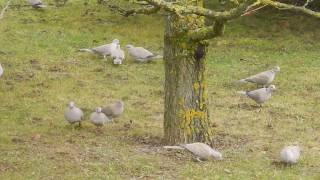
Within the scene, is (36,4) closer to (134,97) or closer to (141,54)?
(141,54)

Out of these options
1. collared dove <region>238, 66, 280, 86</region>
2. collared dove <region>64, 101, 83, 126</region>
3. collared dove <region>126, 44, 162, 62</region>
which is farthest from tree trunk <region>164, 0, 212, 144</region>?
collared dove <region>126, 44, 162, 62</region>

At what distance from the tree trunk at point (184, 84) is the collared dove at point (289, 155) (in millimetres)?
1112

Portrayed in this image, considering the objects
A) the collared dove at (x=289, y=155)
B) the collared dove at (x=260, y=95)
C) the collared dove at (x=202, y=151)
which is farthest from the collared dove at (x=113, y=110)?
the collared dove at (x=289, y=155)

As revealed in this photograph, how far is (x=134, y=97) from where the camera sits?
11.5 m

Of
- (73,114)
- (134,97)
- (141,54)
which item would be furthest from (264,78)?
(73,114)

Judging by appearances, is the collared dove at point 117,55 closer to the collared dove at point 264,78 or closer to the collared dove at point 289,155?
the collared dove at point 264,78

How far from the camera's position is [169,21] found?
8398 mm

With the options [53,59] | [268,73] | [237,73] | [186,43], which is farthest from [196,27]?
[53,59]

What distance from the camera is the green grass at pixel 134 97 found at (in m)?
7.90

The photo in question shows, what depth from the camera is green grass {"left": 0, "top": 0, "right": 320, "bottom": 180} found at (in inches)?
311

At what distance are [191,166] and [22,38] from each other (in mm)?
8710

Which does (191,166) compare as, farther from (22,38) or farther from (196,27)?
(22,38)

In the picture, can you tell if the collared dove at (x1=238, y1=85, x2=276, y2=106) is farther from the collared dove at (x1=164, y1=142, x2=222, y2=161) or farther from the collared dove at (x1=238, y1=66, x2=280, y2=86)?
the collared dove at (x1=164, y1=142, x2=222, y2=161)

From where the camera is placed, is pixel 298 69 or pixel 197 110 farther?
pixel 298 69
